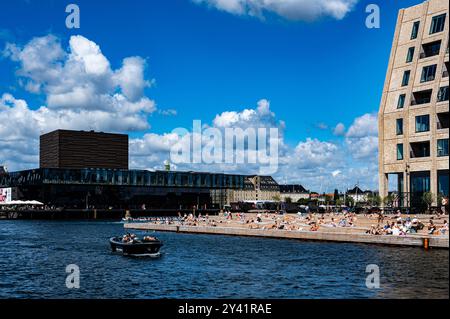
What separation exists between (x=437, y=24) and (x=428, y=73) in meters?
8.10

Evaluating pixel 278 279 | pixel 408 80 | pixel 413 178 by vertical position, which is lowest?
pixel 278 279

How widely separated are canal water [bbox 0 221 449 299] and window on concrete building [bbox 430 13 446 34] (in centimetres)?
4525

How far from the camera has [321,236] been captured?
75938mm

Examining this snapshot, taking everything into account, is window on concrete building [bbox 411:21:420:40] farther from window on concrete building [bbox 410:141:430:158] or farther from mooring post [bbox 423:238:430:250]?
mooring post [bbox 423:238:430:250]

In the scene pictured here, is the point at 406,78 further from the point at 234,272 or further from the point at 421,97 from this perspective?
the point at 234,272

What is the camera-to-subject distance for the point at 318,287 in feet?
130

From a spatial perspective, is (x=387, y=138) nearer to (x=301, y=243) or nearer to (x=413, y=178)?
(x=413, y=178)

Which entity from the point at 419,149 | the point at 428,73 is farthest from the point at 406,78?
the point at 419,149

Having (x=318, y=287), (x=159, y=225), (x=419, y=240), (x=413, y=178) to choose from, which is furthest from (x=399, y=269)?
(x=159, y=225)

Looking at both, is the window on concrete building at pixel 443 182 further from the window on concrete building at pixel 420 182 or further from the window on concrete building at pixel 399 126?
the window on concrete building at pixel 399 126

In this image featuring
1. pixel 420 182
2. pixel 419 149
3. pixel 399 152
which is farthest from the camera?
pixel 399 152

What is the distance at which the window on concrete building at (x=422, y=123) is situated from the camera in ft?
309
